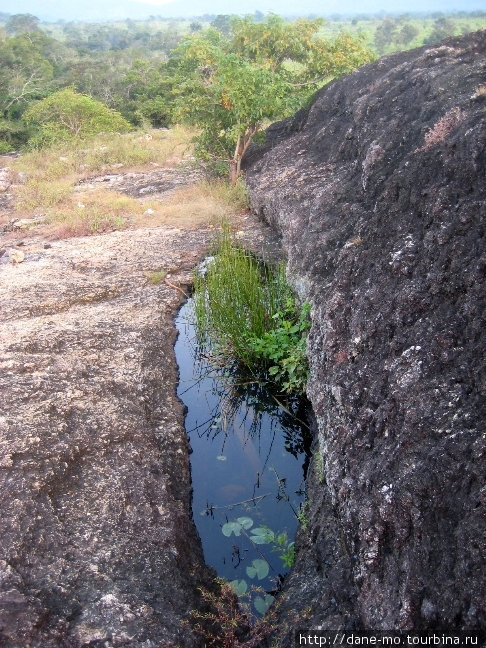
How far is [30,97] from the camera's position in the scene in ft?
62.5

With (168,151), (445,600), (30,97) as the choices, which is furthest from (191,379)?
(30,97)

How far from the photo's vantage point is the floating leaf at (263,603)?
9.41 feet

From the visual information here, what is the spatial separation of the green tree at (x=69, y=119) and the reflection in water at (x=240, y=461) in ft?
35.0

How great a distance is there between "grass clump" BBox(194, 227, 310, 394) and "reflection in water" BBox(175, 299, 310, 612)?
19cm

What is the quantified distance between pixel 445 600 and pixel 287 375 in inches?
105

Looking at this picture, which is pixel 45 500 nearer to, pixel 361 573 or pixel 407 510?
pixel 361 573

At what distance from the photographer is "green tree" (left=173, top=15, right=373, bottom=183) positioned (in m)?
8.38

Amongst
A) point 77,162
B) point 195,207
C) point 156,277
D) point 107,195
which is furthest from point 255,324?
point 77,162

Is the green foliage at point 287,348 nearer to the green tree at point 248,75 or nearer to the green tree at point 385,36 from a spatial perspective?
the green tree at point 248,75

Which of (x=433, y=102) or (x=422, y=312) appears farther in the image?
(x=433, y=102)

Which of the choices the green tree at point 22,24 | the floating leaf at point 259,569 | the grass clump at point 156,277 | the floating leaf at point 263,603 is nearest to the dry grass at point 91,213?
the grass clump at point 156,277

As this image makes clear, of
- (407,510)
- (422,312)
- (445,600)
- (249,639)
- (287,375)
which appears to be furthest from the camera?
(287,375)

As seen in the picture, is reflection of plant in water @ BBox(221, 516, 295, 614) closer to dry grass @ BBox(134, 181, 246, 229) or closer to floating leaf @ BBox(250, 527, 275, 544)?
floating leaf @ BBox(250, 527, 275, 544)

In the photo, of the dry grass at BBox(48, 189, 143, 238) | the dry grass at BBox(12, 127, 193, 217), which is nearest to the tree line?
the dry grass at BBox(12, 127, 193, 217)
